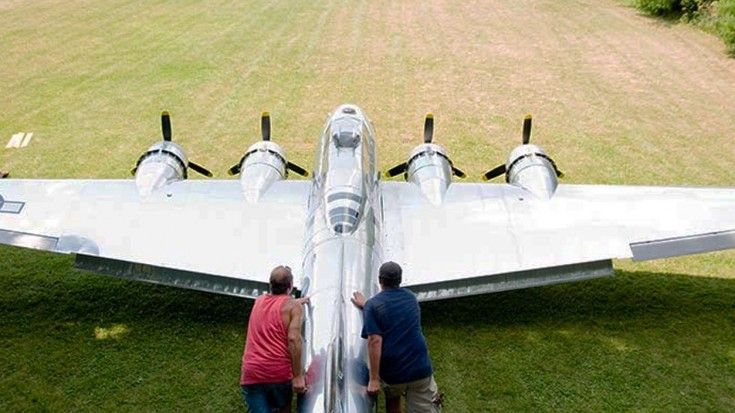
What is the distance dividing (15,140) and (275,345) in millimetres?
15472

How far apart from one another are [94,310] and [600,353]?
8.20 metres

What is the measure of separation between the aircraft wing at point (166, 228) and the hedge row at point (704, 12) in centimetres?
2205

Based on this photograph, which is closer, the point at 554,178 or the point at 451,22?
the point at 554,178

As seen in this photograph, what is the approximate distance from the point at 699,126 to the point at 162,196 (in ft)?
51.1

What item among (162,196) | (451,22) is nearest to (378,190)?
(162,196)

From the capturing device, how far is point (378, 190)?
12953mm

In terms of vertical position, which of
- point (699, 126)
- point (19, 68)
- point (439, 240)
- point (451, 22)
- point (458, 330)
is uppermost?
point (451, 22)

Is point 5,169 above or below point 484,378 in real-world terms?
above

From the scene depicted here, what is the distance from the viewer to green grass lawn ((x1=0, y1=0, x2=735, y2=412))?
35.0 feet

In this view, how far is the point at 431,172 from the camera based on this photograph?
45.0ft

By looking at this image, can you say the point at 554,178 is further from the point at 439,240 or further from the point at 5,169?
the point at 5,169

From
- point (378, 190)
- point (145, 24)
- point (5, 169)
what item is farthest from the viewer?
point (145, 24)

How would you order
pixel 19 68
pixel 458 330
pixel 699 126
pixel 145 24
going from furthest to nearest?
pixel 145 24, pixel 19 68, pixel 699 126, pixel 458 330

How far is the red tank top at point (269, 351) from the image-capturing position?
796 cm
